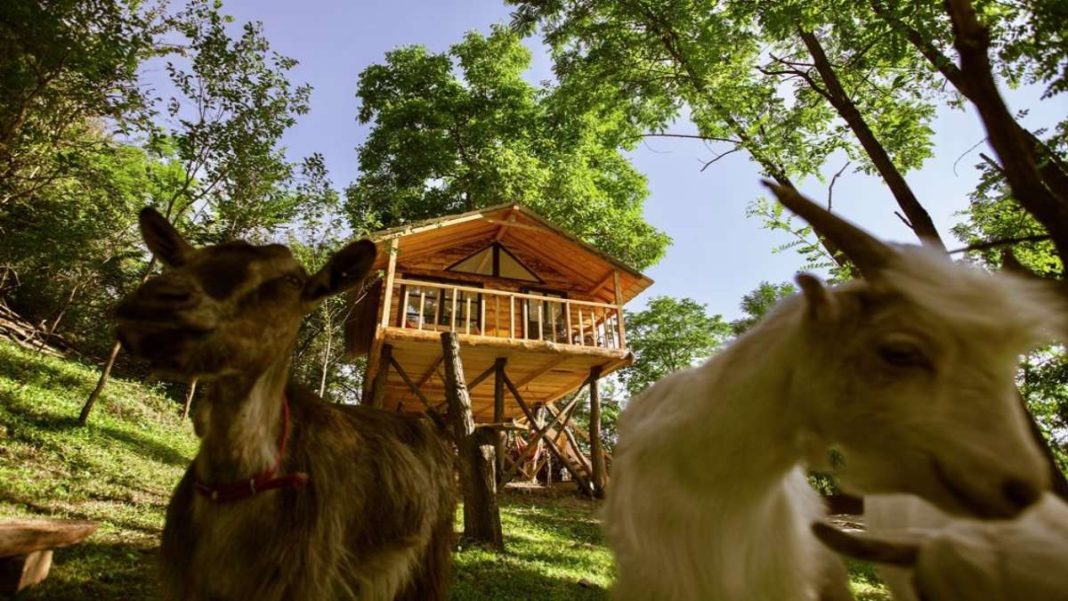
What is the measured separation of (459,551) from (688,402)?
223 inches

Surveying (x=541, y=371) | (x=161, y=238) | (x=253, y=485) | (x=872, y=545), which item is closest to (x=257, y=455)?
(x=253, y=485)

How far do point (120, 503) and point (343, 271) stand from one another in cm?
704

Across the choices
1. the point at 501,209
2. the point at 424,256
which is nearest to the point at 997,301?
the point at 501,209

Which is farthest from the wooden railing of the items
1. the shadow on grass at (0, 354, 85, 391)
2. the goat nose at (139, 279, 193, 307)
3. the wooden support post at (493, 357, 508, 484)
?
the goat nose at (139, 279, 193, 307)

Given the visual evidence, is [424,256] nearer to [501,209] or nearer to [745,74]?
[501,209]

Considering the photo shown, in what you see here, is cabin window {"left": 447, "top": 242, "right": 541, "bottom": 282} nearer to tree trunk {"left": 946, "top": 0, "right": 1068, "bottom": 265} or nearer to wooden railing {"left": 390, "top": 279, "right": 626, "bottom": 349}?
wooden railing {"left": 390, "top": 279, "right": 626, "bottom": 349}

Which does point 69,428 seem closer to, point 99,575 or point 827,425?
point 99,575

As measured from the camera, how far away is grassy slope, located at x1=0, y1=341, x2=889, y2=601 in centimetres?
459

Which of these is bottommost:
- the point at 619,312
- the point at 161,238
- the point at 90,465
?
the point at 90,465

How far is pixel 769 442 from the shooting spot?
1746 mm

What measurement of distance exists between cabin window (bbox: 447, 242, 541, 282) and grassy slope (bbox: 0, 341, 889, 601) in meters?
6.75

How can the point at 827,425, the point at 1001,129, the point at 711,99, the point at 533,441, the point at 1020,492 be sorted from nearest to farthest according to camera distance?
the point at 1020,492 < the point at 827,425 < the point at 1001,129 < the point at 711,99 < the point at 533,441

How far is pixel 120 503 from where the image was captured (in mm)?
7105

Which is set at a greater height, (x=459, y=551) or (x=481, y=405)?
(x=481, y=405)
